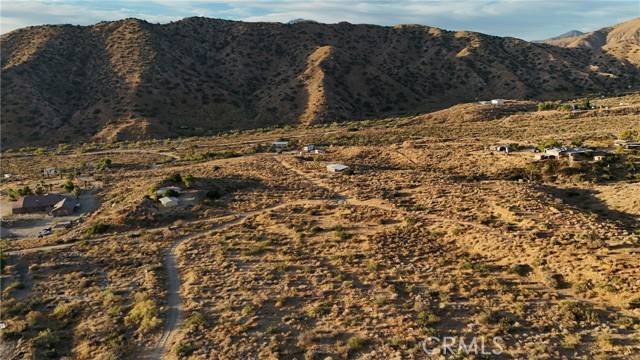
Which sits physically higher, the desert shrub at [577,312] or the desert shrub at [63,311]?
the desert shrub at [577,312]

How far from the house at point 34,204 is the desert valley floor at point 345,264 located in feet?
4.32

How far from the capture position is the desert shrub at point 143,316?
911 inches

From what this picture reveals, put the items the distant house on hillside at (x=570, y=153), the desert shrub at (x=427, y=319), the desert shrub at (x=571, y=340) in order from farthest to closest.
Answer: the distant house on hillside at (x=570, y=153) → the desert shrub at (x=427, y=319) → the desert shrub at (x=571, y=340)

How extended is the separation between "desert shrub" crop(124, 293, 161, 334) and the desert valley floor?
75 millimetres

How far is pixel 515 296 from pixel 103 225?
31547mm

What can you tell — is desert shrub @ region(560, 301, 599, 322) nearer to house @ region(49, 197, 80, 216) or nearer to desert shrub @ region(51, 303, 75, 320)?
desert shrub @ region(51, 303, 75, 320)

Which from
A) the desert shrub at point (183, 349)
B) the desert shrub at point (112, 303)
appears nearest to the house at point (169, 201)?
the desert shrub at point (112, 303)

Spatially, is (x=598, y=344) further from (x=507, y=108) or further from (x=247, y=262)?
(x=507, y=108)

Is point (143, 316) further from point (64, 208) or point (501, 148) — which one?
point (501, 148)

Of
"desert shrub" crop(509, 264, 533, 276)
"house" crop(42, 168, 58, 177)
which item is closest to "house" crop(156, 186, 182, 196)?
"house" crop(42, 168, 58, 177)

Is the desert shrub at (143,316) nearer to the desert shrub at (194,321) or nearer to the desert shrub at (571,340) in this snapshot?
the desert shrub at (194,321)

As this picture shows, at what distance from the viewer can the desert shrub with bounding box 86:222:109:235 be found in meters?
37.6

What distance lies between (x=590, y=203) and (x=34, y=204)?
50.6 metres

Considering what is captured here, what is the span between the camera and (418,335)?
2077 cm
